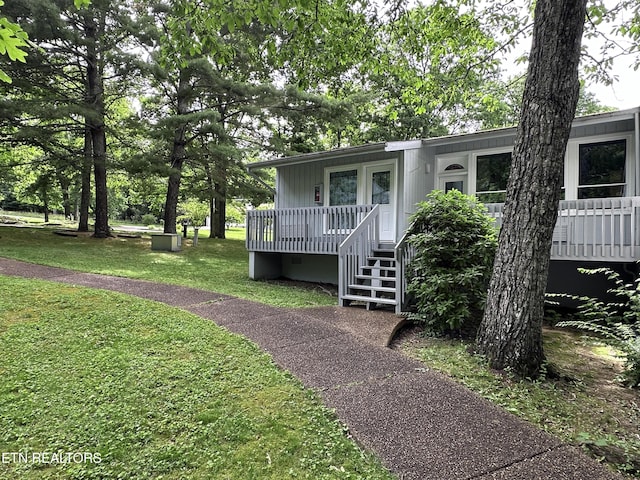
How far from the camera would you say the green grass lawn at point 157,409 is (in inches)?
94.1

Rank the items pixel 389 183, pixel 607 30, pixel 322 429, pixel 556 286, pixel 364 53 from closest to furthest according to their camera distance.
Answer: pixel 322 429
pixel 364 53
pixel 607 30
pixel 556 286
pixel 389 183

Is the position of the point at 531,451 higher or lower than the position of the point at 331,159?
lower

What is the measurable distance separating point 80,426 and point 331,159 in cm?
824

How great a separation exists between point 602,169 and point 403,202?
367 cm

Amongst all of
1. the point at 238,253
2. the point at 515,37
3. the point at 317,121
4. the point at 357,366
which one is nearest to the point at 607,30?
the point at 515,37

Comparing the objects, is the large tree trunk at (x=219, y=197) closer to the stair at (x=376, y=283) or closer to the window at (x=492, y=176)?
the stair at (x=376, y=283)

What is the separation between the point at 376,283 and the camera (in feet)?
23.9

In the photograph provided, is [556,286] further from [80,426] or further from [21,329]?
[21,329]

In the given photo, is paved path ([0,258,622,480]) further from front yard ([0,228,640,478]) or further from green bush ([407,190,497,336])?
green bush ([407,190,497,336])

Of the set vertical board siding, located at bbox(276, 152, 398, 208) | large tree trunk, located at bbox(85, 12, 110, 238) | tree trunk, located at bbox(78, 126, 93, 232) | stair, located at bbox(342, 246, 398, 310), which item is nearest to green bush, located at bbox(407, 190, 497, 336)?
stair, located at bbox(342, 246, 398, 310)

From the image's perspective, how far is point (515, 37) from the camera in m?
6.91

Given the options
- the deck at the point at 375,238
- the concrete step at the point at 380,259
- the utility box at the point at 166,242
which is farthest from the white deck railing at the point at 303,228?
the utility box at the point at 166,242

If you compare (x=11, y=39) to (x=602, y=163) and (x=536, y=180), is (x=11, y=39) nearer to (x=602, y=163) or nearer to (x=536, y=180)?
(x=536, y=180)

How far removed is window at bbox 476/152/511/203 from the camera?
7938 mm
